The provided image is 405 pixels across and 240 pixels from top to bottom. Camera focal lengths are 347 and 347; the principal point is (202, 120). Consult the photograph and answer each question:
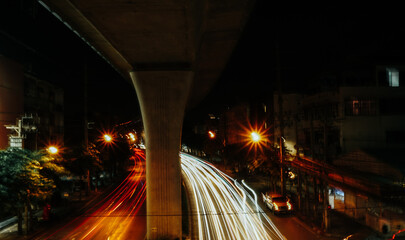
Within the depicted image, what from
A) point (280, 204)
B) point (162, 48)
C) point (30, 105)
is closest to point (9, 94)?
point (30, 105)

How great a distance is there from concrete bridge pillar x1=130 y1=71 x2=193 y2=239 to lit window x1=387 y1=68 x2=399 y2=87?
19966 mm

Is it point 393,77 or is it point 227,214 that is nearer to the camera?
point 227,214

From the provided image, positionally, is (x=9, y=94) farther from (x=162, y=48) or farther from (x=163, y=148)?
(x=162, y=48)

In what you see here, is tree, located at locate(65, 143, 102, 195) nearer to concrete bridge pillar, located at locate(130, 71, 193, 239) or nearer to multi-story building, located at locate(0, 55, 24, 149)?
multi-story building, located at locate(0, 55, 24, 149)

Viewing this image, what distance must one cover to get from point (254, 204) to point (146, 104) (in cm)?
1491

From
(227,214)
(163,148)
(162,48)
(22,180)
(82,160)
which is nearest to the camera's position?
(162,48)

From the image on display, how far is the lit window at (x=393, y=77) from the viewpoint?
1114 inches

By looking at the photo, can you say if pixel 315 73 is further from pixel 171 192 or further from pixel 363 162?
pixel 171 192

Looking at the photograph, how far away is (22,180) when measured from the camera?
1831cm

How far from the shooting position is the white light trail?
18.7 meters

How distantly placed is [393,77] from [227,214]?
18.8 meters

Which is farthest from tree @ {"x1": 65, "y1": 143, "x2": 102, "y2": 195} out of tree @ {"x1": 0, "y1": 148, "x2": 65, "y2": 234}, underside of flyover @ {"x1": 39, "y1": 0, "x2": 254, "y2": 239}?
underside of flyover @ {"x1": 39, "y1": 0, "x2": 254, "y2": 239}

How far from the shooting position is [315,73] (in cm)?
3534

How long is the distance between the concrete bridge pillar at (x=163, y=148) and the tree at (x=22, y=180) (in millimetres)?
7018
